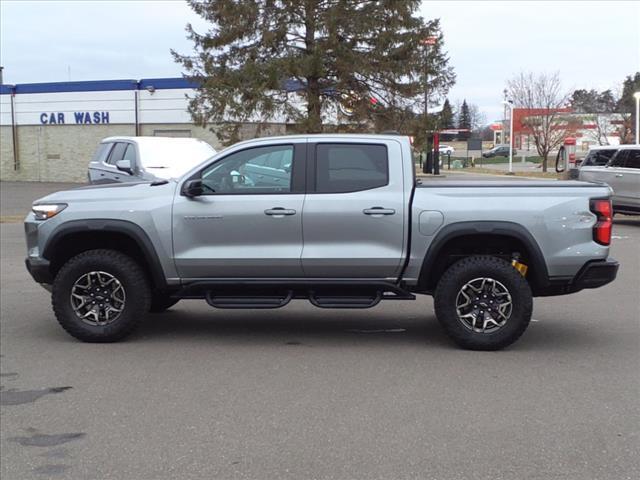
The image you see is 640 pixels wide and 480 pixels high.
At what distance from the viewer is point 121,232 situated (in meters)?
6.93

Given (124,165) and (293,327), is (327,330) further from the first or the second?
(124,165)

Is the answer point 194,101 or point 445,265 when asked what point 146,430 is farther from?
point 194,101

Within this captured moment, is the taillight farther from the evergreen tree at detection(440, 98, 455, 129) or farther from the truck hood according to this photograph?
the evergreen tree at detection(440, 98, 455, 129)

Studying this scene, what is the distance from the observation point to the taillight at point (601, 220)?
6.62 m

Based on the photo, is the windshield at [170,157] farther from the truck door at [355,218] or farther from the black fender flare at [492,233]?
the black fender flare at [492,233]

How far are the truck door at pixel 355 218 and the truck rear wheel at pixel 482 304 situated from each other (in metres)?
0.53

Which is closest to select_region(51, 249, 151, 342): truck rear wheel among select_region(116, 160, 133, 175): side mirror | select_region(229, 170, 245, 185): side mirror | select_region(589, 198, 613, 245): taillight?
select_region(229, 170, 245, 185): side mirror

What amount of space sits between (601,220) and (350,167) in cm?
227

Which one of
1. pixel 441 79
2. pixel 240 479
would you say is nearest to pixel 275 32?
pixel 441 79

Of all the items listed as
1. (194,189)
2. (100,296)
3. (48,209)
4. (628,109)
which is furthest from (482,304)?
(628,109)

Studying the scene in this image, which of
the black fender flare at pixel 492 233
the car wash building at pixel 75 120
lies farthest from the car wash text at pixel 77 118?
the black fender flare at pixel 492 233

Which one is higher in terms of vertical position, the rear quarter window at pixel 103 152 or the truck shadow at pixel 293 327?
the rear quarter window at pixel 103 152

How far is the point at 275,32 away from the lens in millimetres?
24328

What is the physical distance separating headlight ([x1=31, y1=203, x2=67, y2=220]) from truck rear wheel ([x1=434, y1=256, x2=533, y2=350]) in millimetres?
3574
